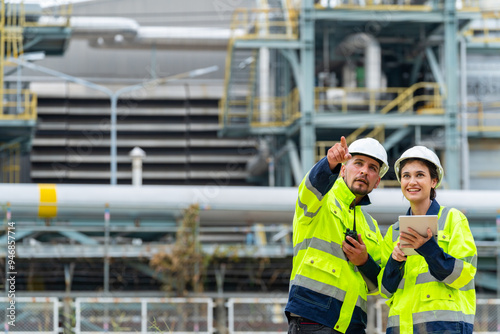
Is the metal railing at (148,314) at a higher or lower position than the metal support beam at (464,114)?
lower

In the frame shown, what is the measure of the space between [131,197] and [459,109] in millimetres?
11676

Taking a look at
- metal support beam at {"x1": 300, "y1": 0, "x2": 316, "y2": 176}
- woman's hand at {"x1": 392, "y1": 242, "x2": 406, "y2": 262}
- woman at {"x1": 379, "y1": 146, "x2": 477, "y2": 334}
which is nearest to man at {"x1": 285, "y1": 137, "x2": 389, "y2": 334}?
woman at {"x1": 379, "y1": 146, "x2": 477, "y2": 334}

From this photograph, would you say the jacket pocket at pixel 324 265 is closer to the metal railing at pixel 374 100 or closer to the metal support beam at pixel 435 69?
the metal railing at pixel 374 100

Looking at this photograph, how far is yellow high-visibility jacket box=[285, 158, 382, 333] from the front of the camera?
4.52 metres

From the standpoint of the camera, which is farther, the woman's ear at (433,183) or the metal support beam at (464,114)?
the metal support beam at (464,114)

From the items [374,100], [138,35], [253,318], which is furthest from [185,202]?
[138,35]

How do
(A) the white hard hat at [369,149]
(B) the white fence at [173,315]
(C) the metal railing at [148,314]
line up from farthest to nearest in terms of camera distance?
(C) the metal railing at [148,314], (B) the white fence at [173,315], (A) the white hard hat at [369,149]

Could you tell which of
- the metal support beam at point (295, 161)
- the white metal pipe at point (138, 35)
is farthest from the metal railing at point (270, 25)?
the metal support beam at point (295, 161)

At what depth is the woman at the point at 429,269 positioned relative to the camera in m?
4.15

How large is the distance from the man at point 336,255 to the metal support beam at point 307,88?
17.8 meters

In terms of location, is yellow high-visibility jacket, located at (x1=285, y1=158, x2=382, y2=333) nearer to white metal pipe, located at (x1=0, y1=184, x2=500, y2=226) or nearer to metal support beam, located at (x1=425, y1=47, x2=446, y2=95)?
white metal pipe, located at (x1=0, y1=184, x2=500, y2=226)

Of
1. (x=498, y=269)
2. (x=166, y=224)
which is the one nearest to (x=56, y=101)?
(x=166, y=224)

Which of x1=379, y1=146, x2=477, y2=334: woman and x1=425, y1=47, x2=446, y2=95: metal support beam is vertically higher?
x1=425, y1=47, x2=446, y2=95: metal support beam

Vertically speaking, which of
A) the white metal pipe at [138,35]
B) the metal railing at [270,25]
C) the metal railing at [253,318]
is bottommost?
the metal railing at [253,318]
